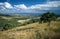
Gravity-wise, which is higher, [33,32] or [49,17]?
[49,17]

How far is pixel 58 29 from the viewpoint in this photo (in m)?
2.31

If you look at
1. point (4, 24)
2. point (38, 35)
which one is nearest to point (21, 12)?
point (4, 24)

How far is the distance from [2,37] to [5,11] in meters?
0.54

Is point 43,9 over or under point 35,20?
over

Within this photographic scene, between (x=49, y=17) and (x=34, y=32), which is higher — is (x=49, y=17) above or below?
above

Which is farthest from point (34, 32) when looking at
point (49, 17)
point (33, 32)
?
point (49, 17)

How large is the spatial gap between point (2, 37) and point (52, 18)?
1.05 m

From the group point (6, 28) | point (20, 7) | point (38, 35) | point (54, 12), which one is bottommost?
point (38, 35)

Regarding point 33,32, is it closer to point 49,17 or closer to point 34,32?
point 34,32

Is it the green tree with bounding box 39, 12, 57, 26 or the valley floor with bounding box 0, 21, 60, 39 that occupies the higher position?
the green tree with bounding box 39, 12, 57, 26

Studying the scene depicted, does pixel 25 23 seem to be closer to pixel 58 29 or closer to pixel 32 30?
pixel 32 30

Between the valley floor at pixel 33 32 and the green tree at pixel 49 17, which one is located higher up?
the green tree at pixel 49 17

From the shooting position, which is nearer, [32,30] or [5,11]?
[32,30]

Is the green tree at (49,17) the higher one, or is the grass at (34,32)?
the green tree at (49,17)
